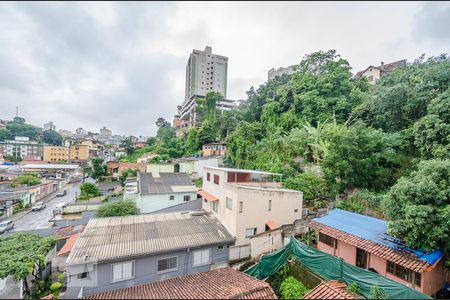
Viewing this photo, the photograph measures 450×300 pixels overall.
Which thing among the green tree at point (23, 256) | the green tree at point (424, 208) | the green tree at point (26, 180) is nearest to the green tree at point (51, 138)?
the green tree at point (26, 180)

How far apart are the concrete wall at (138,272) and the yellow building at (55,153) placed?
266 ft

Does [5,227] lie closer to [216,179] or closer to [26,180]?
[26,180]

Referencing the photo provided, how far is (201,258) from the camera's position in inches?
454

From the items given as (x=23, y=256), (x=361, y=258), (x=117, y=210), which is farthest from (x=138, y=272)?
(x=361, y=258)

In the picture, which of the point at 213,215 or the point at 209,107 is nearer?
the point at 213,215

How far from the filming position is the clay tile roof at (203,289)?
801cm

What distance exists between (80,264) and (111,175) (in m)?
37.6

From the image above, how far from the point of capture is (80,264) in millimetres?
8984

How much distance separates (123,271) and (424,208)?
12.6 meters

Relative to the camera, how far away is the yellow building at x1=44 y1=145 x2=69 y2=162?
7294cm

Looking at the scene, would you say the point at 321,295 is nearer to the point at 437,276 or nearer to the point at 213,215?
the point at 437,276

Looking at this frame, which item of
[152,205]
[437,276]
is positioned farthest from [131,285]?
[437,276]

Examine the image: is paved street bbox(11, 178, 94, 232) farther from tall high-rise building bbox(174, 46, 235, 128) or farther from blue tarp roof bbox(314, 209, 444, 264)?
tall high-rise building bbox(174, 46, 235, 128)

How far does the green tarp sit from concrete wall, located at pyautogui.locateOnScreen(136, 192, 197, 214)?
12.6m
